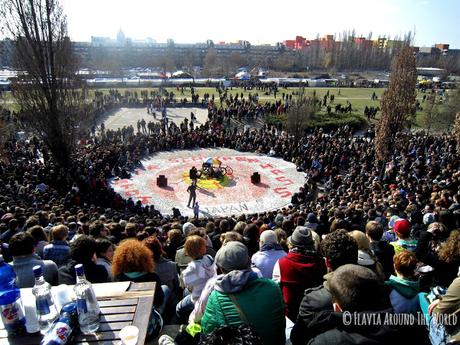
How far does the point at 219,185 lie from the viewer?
2094 centimetres

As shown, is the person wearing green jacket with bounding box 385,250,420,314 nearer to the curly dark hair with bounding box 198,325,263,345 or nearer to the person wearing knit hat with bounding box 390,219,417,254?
the curly dark hair with bounding box 198,325,263,345

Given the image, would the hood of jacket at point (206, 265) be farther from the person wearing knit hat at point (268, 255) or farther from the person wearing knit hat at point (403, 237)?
the person wearing knit hat at point (403, 237)

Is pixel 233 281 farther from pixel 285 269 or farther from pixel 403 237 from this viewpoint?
pixel 403 237

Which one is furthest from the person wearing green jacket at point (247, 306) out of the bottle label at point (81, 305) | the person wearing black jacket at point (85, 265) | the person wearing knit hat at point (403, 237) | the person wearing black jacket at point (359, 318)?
the person wearing knit hat at point (403, 237)

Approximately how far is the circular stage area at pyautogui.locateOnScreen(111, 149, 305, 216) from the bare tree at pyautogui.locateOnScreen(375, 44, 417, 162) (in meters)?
5.22

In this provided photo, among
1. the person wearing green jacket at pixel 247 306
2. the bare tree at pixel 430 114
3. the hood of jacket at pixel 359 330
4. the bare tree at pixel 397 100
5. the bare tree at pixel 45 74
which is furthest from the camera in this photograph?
the bare tree at pixel 430 114

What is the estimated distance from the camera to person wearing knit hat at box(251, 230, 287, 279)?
234 inches

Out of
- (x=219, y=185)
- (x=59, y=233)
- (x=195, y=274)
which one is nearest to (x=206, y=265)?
(x=195, y=274)

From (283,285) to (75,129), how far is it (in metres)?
17.2

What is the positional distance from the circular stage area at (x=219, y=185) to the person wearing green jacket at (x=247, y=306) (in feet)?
45.5

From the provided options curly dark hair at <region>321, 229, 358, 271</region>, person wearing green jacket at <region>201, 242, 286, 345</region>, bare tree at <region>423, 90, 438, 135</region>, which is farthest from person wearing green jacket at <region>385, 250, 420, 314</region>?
bare tree at <region>423, 90, 438, 135</region>

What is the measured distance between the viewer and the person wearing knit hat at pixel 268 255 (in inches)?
234

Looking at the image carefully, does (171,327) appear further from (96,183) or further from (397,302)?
(96,183)

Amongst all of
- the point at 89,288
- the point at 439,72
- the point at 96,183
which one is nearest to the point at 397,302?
the point at 89,288
